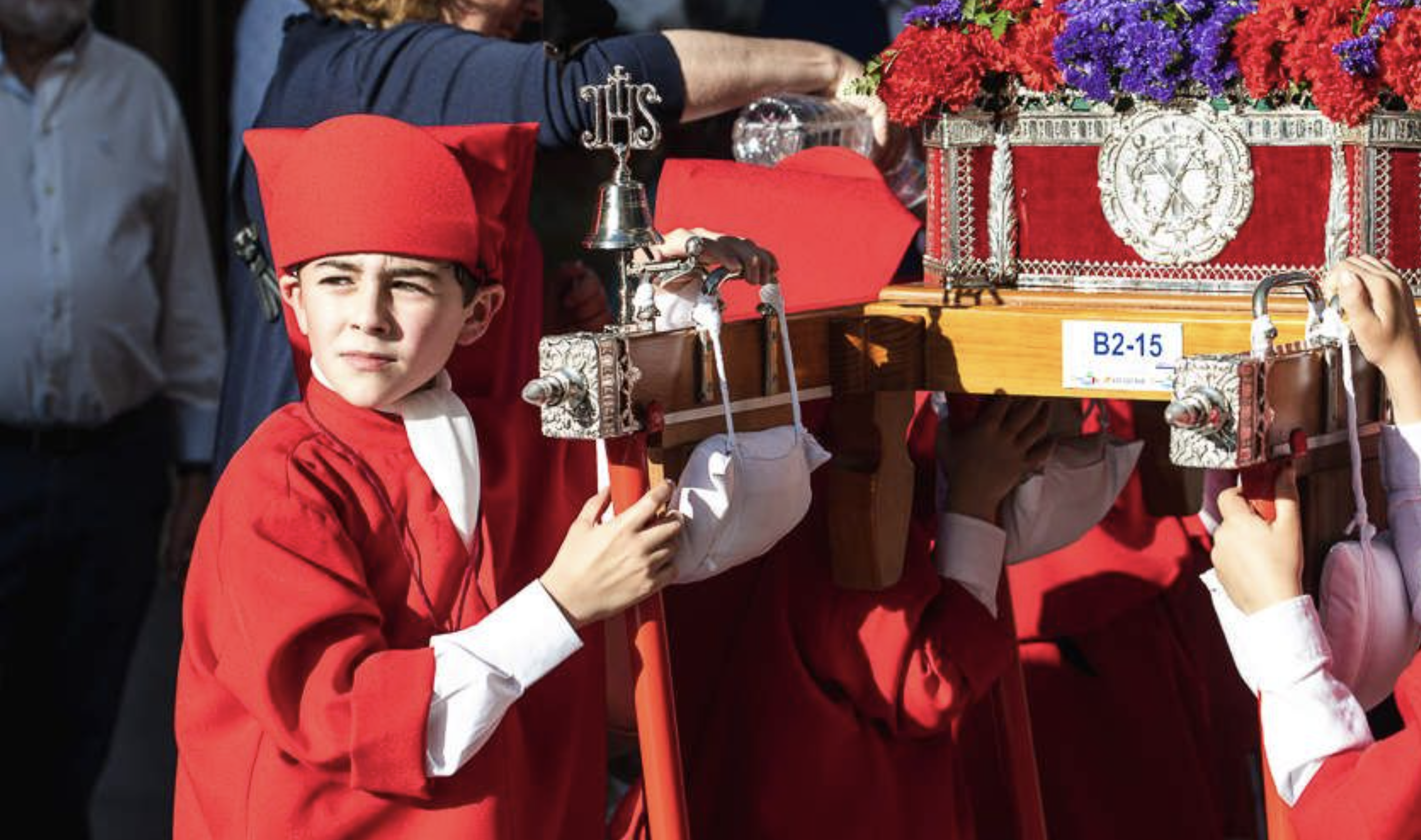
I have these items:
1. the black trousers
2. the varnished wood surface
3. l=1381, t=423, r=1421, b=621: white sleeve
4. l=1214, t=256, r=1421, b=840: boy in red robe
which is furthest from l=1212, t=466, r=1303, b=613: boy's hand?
the black trousers

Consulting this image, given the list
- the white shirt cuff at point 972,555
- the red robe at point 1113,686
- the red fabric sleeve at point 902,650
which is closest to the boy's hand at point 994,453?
the white shirt cuff at point 972,555

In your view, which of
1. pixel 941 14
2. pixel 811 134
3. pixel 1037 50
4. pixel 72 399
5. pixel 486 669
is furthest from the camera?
pixel 72 399

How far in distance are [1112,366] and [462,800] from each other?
0.86 m

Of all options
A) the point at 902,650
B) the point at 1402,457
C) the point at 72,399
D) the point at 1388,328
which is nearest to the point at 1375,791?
the point at 1402,457

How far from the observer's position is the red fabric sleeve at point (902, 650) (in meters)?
2.96

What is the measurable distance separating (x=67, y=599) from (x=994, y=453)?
7.71 ft

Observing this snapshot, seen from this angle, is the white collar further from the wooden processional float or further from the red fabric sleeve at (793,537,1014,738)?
the red fabric sleeve at (793,537,1014,738)

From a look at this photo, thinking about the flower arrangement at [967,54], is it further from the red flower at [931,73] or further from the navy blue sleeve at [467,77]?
the navy blue sleeve at [467,77]

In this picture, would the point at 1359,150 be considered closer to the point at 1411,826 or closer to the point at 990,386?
the point at 990,386

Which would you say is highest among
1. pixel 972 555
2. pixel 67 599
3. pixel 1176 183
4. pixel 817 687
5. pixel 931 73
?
pixel 931 73

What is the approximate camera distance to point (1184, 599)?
12.6 feet

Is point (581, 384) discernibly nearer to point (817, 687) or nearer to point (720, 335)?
point (720, 335)

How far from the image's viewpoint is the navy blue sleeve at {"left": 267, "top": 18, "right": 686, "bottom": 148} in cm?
369

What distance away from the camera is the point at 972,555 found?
3094mm
